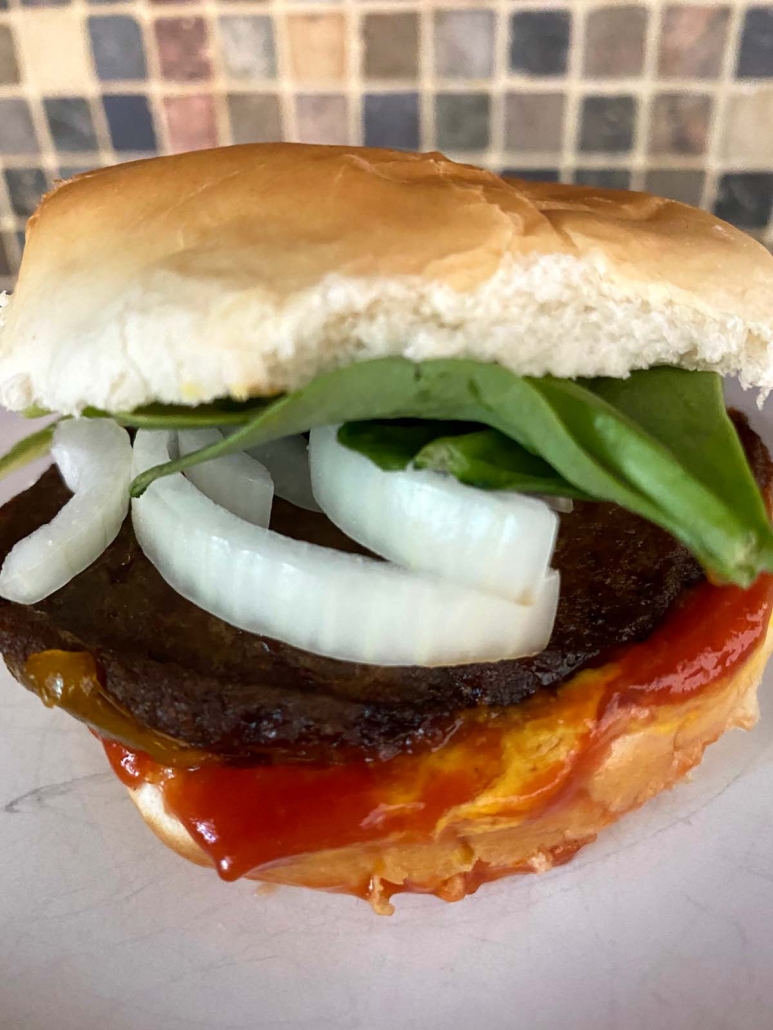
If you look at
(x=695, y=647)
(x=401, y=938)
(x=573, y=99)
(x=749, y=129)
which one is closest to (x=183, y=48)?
(x=573, y=99)

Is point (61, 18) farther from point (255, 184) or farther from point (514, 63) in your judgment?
point (255, 184)

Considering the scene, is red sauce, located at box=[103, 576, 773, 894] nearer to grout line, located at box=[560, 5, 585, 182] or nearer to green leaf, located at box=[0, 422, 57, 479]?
green leaf, located at box=[0, 422, 57, 479]

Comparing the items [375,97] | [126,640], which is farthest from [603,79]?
[126,640]

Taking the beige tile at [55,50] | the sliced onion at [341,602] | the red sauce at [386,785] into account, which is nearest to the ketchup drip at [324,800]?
the red sauce at [386,785]

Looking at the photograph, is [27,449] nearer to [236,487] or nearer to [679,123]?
[236,487]

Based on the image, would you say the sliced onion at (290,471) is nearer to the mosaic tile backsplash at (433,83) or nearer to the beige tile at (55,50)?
the mosaic tile backsplash at (433,83)

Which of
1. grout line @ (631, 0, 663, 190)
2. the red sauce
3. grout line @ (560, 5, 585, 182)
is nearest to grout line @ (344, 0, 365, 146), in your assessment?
grout line @ (560, 5, 585, 182)
